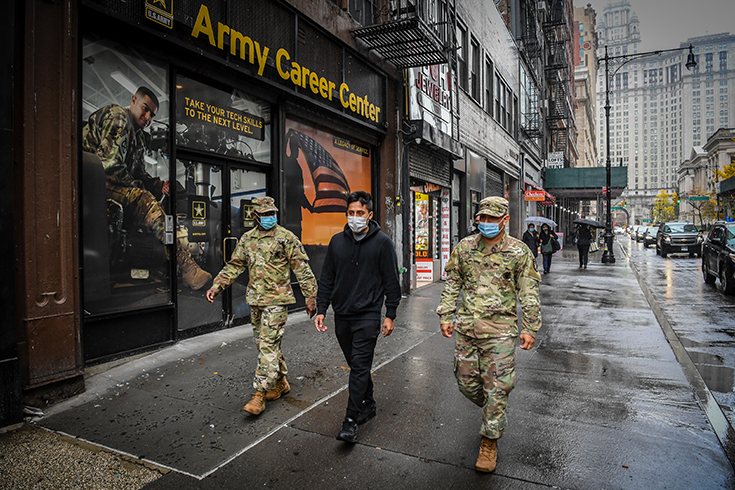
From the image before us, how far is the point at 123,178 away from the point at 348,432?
13.2ft

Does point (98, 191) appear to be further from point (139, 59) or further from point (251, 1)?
point (251, 1)

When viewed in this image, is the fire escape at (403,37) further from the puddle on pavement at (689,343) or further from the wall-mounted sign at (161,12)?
the puddle on pavement at (689,343)

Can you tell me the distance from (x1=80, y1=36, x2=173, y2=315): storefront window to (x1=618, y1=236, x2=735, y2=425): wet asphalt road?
6325 mm

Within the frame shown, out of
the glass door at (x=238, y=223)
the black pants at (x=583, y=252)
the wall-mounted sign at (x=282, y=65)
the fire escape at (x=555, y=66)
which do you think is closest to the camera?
the wall-mounted sign at (x=282, y=65)

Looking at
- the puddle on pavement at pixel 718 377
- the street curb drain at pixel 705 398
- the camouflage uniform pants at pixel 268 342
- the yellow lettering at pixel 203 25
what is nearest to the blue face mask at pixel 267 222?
the camouflage uniform pants at pixel 268 342

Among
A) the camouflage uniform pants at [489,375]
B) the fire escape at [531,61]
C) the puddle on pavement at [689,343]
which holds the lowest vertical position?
the puddle on pavement at [689,343]

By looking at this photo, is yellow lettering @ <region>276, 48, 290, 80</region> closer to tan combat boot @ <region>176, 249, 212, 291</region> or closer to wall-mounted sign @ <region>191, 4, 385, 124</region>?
wall-mounted sign @ <region>191, 4, 385, 124</region>

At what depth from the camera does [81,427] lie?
3904mm

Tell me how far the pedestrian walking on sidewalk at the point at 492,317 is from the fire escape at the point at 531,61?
80.5 feet

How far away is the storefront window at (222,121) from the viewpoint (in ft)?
21.7

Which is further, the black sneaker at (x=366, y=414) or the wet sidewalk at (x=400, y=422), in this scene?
the black sneaker at (x=366, y=414)

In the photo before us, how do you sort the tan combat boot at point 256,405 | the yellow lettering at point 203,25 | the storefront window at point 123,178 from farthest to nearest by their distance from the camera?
the yellow lettering at point 203,25, the storefront window at point 123,178, the tan combat boot at point 256,405

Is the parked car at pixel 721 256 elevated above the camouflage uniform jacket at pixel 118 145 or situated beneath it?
situated beneath

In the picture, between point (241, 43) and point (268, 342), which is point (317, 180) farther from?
point (268, 342)
